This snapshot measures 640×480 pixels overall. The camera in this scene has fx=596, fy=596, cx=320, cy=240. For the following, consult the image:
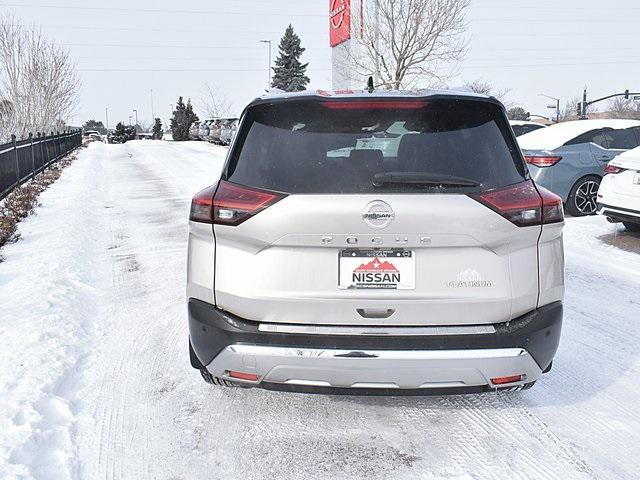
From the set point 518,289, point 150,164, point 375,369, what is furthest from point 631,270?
point 150,164

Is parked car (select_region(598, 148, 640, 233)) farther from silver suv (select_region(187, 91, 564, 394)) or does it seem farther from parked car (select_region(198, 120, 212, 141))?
parked car (select_region(198, 120, 212, 141))

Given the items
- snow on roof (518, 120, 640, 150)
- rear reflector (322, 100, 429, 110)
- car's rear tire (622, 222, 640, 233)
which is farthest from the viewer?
snow on roof (518, 120, 640, 150)

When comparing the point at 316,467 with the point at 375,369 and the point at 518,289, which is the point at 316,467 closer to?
the point at 375,369

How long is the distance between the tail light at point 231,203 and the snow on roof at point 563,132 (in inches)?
336

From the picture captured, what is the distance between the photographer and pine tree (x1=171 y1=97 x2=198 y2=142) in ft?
230

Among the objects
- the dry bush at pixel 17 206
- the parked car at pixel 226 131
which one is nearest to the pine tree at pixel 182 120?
the parked car at pixel 226 131

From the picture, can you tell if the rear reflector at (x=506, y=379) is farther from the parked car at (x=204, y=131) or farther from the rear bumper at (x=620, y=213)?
the parked car at (x=204, y=131)

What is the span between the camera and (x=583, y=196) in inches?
402

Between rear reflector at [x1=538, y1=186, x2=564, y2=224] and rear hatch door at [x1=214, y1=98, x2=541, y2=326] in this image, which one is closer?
rear hatch door at [x1=214, y1=98, x2=541, y2=326]

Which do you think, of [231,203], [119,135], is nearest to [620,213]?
[231,203]

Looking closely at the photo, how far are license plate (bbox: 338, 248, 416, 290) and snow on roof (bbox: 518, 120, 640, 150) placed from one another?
27.4 ft

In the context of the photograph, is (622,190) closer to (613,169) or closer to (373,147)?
(613,169)

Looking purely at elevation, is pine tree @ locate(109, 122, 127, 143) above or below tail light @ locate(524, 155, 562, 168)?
above

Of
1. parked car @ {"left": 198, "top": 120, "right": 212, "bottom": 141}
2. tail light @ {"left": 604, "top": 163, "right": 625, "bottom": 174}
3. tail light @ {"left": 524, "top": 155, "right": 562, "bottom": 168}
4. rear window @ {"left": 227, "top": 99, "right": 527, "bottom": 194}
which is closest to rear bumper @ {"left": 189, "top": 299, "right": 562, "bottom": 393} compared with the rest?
rear window @ {"left": 227, "top": 99, "right": 527, "bottom": 194}
